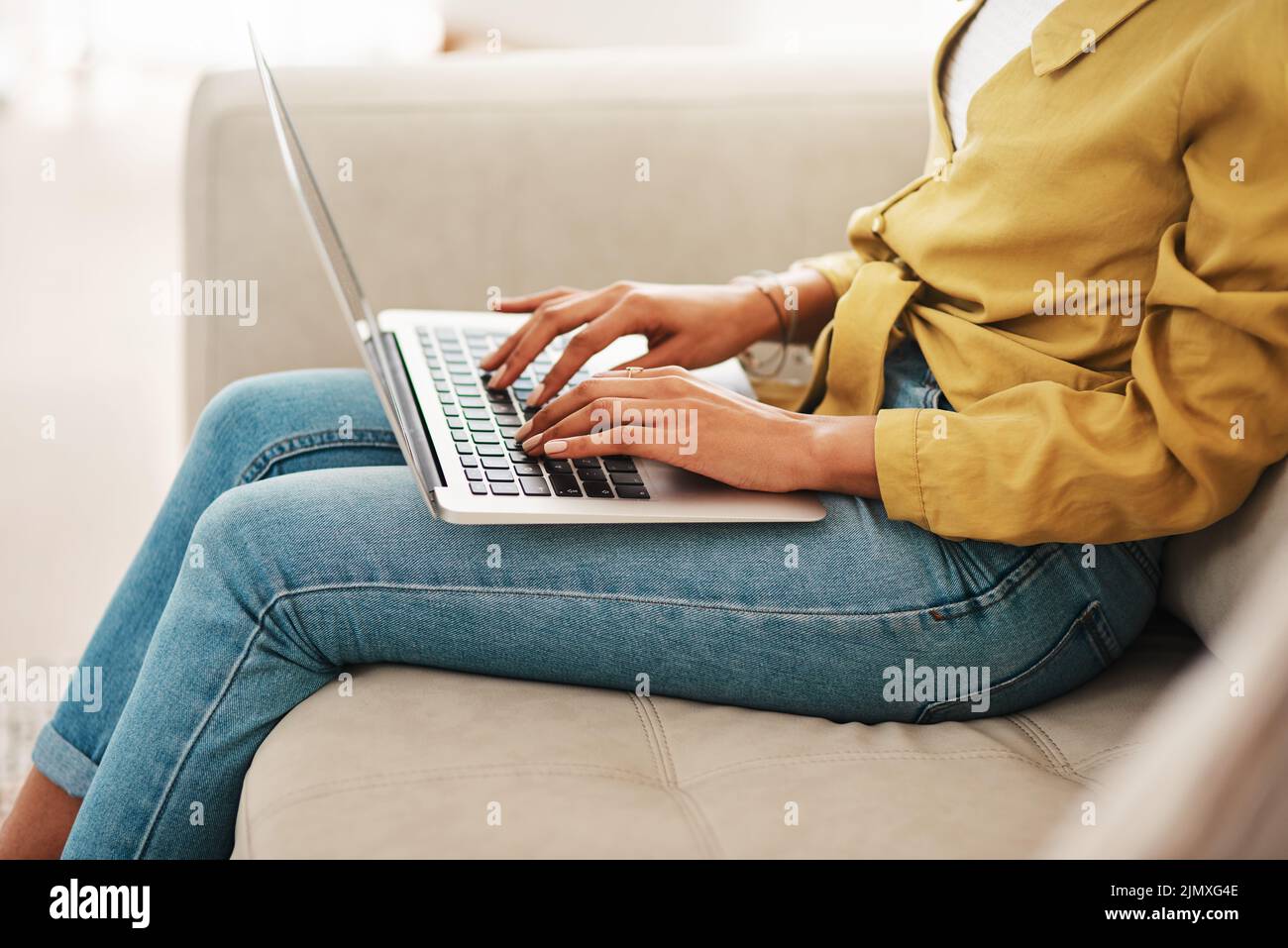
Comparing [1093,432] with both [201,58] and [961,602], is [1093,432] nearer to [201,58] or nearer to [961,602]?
[961,602]

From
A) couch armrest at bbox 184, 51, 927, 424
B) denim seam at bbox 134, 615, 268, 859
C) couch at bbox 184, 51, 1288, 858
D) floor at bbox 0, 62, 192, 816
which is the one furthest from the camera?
floor at bbox 0, 62, 192, 816

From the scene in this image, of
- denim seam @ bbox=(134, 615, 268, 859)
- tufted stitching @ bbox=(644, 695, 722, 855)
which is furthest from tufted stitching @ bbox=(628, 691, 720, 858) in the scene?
denim seam @ bbox=(134, 615, 268, 859)

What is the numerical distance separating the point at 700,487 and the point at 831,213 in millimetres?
548

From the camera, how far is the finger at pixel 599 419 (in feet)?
2.36

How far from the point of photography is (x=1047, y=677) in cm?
75

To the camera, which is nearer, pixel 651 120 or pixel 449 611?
pixel 449 611

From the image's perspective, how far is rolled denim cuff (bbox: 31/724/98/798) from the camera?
82cm

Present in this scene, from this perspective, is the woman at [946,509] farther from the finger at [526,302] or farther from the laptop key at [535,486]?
the finger at [526,302]

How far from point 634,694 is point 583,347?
257 millimetres

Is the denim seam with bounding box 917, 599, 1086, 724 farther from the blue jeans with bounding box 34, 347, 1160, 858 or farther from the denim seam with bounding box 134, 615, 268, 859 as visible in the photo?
the denim seam with bounding box 134, 615, 268, 859

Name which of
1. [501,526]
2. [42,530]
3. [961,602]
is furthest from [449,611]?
[42,530]

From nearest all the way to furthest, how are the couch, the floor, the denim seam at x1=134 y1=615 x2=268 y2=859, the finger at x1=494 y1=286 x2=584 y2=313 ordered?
the couch < the denim seam at x1=134 y1=615 x2=268 y2=859 < the finger at x1=494 y1=286 x2=584 y2=313 < the floor

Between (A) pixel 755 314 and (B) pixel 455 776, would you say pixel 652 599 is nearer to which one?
(B) pixel 455 776
